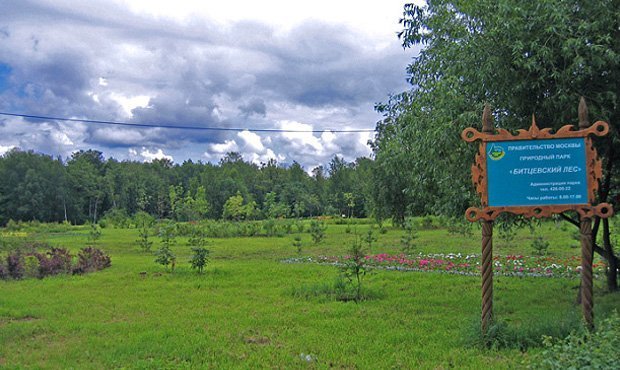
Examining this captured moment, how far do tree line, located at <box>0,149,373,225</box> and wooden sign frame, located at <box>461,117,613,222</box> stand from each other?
48076 millimetres

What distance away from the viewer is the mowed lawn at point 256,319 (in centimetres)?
618

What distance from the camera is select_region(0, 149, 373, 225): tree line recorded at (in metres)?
66.9

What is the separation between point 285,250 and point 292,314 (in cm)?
1323

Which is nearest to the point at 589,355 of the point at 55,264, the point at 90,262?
the point at 55,264

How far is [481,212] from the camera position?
21.2 ft

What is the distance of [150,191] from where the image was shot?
3342 inches

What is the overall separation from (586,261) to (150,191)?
84510 mm

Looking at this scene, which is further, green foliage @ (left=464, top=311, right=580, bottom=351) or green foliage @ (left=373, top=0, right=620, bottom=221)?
green foliage @ (left=373, top=0, right=620, bottom=221)

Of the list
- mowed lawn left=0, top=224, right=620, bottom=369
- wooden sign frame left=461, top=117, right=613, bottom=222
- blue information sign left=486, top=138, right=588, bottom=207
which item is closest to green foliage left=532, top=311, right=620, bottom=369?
mowed lawn left=0, top=224, right=620, bottom=369

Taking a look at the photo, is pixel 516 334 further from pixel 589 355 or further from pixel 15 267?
pixel 15 267

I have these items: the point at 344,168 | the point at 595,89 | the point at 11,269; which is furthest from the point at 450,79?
the point at 344,168

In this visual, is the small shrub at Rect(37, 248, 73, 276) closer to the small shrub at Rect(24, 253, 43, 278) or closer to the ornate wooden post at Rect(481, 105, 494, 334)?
the small shrub at Rect(24, 253, 43, 278)

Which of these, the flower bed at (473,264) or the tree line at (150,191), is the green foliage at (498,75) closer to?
the flower bed at (473,264)

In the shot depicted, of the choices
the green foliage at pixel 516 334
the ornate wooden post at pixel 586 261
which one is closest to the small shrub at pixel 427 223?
the green foliage at pixel 516 334
